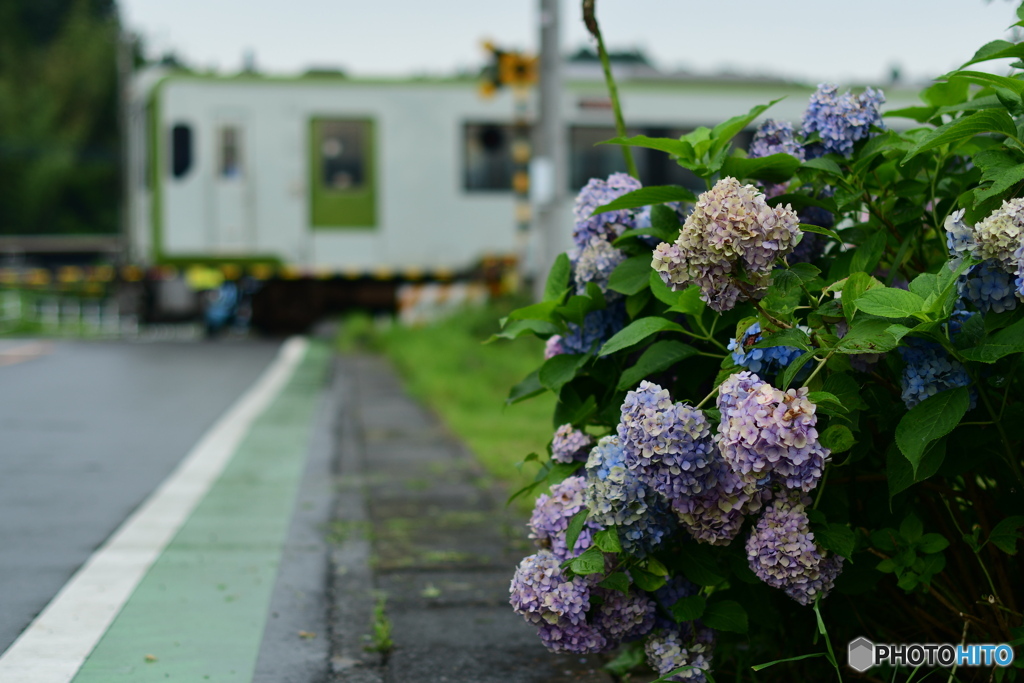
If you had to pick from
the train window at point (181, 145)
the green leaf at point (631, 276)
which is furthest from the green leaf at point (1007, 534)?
the train window at point (181, 145)

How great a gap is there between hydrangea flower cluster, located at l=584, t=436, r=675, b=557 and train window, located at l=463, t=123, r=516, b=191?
1530cm

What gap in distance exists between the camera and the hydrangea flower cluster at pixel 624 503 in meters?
2.56

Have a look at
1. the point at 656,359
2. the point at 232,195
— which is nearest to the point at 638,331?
the point at 656,359

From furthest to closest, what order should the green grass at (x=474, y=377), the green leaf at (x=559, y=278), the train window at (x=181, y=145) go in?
the train window at (x=181, y=145), the green grass at (x=474, y=377), the green leaf at (x=559, y=278)

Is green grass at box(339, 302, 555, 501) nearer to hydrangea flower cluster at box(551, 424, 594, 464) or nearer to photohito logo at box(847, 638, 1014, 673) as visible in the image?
hydrangea flower cluster at box(551, 424, 594, 464)

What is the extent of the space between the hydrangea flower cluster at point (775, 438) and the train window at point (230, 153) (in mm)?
15515

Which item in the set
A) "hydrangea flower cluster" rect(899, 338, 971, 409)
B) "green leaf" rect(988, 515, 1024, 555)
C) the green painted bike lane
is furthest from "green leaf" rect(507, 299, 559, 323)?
the green painted bike lane

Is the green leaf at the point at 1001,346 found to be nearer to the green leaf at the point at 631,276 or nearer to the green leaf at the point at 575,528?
the green leaf at the point at 631,276

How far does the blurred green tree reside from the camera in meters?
49.0

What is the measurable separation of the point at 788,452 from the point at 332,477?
14.4 ft

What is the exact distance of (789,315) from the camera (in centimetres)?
248

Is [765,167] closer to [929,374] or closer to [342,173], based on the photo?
[929,374]

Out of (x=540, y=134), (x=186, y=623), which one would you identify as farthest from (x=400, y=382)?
(x=186, y=623)

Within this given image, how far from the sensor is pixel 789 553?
250cm
